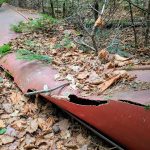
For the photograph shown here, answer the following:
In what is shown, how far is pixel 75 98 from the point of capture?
11.5 ft

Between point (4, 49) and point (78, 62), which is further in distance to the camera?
point (4, 49)

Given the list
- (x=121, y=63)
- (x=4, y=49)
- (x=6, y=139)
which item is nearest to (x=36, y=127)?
(x=6, y=139)

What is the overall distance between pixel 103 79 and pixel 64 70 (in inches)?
29.1

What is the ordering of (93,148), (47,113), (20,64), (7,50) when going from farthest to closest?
(7,50) < (20,64) < (47,113) < (93,148)

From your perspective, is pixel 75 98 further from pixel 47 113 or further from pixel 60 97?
pixel 47 113

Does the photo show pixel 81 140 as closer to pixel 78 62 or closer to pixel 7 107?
pixel 7 107

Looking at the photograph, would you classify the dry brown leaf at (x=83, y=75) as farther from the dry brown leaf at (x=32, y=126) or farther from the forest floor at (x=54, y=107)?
the dry brown leaf at (x=32, y=126)

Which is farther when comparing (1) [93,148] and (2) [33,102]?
(2) [33,102]

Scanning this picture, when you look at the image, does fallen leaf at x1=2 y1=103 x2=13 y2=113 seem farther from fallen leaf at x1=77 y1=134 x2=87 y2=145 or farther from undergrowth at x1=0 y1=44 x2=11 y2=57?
undergrowth at x1=0 y1=44 x2=11 y2=57

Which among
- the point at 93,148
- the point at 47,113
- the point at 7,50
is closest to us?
the point at 93,148

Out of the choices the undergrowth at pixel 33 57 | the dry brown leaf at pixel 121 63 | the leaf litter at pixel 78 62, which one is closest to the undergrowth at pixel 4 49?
the leaf litter at pixel 78 62

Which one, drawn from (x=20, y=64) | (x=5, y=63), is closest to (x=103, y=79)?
(x=20, y=64)

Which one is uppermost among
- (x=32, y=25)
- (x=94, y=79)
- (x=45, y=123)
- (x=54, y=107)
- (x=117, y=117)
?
(x=32, y=25)

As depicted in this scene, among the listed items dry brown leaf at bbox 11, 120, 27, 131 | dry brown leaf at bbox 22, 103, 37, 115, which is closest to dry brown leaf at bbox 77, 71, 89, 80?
dry brown leaf at bbox 22, 103, 37, 115
